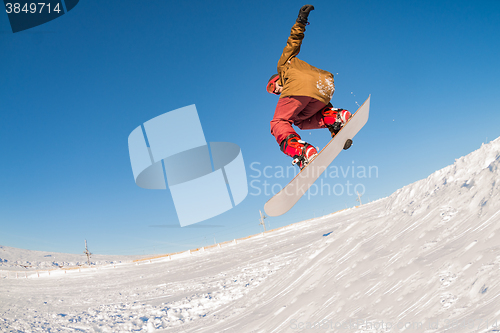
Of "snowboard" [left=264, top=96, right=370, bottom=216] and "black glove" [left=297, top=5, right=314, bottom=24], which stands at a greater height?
"black glove" [left=297, top=5, right=314, bottom=24]

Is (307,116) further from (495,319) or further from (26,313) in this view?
(26,313)

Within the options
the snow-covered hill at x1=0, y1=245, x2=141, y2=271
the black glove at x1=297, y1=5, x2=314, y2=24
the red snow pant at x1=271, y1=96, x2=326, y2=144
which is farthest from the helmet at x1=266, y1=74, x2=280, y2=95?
the snow-covered hill at x1=0, y1=245, x2=141, y2=271

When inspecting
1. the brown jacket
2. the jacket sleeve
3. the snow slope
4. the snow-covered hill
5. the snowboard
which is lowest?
the snow slope

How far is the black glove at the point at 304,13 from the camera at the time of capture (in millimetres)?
3051

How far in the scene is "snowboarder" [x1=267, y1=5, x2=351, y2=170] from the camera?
122 inches

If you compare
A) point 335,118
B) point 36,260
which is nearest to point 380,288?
point 335,118

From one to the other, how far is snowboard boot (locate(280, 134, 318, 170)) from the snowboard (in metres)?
0.19

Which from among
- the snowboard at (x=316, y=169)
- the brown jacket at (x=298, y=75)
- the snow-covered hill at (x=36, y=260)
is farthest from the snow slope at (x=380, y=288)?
the snow-covered hill at (x=36, y=260)

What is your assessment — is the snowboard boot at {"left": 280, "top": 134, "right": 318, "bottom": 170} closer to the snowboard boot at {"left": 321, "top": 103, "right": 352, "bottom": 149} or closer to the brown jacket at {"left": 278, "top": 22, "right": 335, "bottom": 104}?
the brown jacket at {"left": 278, "top": 22, "right": 335, "bottom": 104}

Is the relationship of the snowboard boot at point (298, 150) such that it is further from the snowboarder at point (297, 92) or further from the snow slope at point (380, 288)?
the snow slope at point (380, 288)

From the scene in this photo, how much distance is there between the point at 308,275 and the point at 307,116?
9.13ft

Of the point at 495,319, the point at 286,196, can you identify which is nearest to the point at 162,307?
the point at 286,196

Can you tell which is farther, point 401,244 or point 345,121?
point 345,121

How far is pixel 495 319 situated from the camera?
58.1 inches
